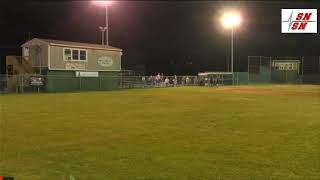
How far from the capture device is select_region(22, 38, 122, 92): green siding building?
35062mm

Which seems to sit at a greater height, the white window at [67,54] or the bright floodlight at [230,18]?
the bright floodlight at [230,18]

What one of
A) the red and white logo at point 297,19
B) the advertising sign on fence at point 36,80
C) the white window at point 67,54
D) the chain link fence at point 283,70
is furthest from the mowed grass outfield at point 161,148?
the chain link fence at point 283,70

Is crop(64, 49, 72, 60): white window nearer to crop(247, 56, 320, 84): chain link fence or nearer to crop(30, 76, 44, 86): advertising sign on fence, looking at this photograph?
→ crop(30, 76, 44, 86): advertising sign on fence

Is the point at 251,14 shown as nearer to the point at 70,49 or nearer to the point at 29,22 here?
the point at 29,22

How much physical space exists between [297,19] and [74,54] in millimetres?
30702

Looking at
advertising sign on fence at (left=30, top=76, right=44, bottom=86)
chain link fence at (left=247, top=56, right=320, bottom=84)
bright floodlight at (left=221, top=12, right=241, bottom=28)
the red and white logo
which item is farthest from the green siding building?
the red and white logo

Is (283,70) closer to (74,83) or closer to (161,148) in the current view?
(74,83)

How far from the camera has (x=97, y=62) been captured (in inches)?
1551

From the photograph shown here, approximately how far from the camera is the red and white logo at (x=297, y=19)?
175ft

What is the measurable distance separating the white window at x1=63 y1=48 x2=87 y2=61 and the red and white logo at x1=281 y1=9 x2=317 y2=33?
87.3 ft

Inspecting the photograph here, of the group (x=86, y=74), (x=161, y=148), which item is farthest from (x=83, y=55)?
(x=161, y=148)

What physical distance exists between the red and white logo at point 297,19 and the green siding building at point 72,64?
2341 centimetres

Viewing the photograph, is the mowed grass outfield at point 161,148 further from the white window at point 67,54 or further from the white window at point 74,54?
the white window at point 74,54

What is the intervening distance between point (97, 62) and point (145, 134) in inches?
1189
